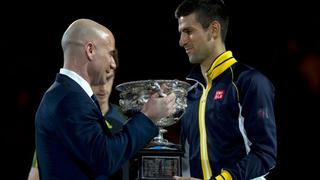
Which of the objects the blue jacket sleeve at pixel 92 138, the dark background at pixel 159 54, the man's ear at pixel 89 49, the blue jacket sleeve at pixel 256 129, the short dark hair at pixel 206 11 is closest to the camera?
the blue jacket sleeve at pixel 92 138

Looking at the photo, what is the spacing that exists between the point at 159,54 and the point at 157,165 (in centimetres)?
166

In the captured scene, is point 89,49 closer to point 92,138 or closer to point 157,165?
point 92,138

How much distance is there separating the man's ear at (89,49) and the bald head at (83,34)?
0.01m

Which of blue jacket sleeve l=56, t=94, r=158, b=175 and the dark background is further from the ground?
the dark background

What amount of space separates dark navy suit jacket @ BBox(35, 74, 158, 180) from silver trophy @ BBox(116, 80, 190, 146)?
0.27m

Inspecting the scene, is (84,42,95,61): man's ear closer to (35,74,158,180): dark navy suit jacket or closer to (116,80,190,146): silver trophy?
(35,74,158,180): dark navy suit jacket

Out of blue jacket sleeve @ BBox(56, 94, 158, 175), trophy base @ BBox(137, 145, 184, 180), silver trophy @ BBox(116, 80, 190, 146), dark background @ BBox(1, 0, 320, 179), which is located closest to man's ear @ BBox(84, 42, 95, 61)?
blue jacket sleeve @ BBox(56, 94, 158, 175)

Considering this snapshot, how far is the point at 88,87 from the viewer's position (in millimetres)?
1628

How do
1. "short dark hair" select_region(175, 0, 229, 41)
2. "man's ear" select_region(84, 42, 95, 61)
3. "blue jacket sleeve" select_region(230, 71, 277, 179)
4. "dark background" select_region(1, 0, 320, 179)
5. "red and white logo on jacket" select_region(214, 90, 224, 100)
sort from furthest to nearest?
"dark background" select_region(1, 0, 320, 179), "short dark hair" select_region(175, 0, 229, 41), "red and white logo on jacket" select_region(214, 90, 224, 100), "blue jacket sleeve" select_region(230, 71, 277, 179), "man's ear" select_region(84, 42, 95, 61)

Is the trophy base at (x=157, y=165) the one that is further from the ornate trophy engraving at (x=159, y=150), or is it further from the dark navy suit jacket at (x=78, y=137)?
the dark navy suit jacket at (x=78, y=137)

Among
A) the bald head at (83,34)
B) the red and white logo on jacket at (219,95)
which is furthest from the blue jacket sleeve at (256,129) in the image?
the bald head at (83,34)

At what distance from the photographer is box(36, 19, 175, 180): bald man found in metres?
1.50

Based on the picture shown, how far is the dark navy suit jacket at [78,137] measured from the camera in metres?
1.50

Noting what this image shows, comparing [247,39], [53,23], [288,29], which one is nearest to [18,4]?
[53,23]
